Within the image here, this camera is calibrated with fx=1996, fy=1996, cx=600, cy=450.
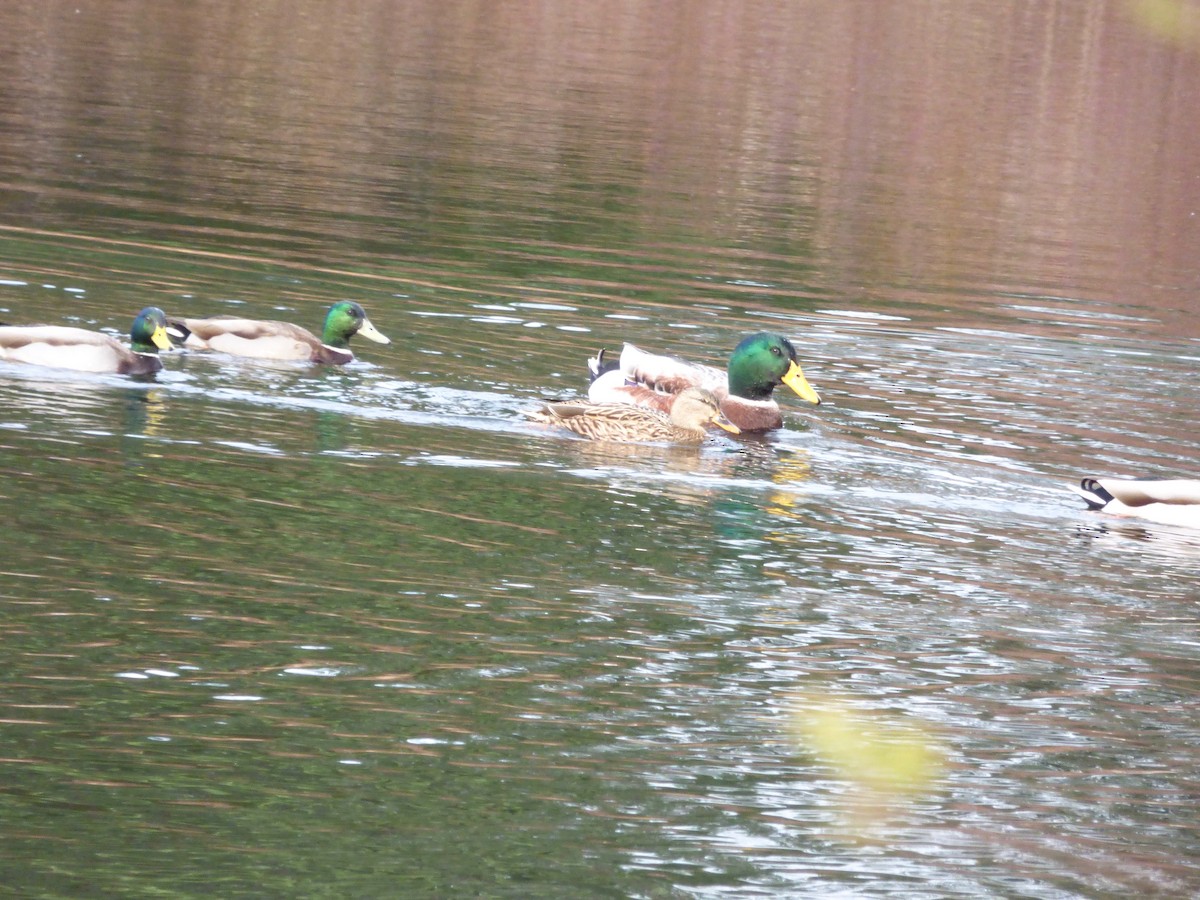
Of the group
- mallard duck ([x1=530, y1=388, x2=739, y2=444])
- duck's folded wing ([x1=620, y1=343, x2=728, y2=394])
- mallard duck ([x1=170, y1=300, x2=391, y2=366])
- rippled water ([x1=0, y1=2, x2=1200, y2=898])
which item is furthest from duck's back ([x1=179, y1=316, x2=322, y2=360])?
duck's folded wing ([x1=620, y1=343, x2=728, y2=394])

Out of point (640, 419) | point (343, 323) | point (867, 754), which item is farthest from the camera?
point (343, 323)

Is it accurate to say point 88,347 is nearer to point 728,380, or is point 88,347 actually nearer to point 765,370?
point 728,380

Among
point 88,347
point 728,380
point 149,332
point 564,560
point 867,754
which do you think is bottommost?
point 867,754

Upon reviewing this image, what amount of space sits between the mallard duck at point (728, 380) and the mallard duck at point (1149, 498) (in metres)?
2.71

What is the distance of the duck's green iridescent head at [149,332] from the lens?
45.6ft

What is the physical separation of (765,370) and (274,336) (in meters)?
3.66

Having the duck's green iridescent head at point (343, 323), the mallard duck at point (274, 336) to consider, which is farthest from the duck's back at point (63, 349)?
the duck's green iridescent head at point (343, 323)

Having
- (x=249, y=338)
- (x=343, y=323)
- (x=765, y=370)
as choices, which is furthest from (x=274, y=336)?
(x=765, y=370)

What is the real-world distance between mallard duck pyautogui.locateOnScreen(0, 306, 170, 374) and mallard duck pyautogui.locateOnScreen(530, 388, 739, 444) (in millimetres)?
2753

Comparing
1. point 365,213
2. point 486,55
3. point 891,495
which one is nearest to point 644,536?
point 891,495

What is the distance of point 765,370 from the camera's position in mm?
14945

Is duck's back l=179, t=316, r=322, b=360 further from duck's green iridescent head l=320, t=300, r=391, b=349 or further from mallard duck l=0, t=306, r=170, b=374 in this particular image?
mallard duck l=0, t=306, r=170, b=374

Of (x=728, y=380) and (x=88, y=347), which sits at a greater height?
(x=88, y=347)

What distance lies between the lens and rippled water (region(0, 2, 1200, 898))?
6895 mm
